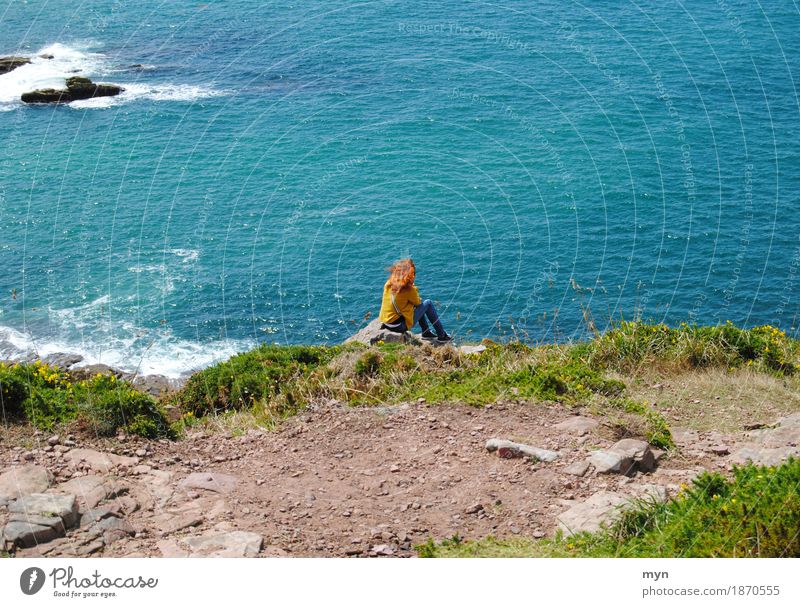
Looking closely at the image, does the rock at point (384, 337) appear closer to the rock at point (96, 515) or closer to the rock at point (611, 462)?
the rock at point (611, 462)

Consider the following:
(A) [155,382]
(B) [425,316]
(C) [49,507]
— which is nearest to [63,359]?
(A) [155,382]

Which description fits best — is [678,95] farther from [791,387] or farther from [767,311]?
[791,387]

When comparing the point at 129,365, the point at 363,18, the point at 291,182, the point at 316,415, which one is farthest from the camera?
the point at 363,18

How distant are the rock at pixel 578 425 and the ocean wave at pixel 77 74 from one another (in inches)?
2047

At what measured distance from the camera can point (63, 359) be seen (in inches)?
1494

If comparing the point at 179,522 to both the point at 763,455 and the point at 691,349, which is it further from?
the point at 691,349

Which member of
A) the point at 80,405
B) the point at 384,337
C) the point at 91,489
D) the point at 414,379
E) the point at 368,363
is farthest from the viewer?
the point at 384,337

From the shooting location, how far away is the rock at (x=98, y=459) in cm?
1291

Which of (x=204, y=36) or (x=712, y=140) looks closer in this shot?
(x=712, y=140)

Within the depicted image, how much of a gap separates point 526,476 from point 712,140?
45.7 m

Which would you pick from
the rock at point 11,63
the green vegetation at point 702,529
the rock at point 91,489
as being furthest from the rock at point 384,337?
the rock at point 11,63

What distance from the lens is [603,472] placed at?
41.3 feet

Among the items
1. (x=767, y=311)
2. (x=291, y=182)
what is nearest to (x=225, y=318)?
(x=291, y=182)

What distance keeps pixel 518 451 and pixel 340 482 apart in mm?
2475
